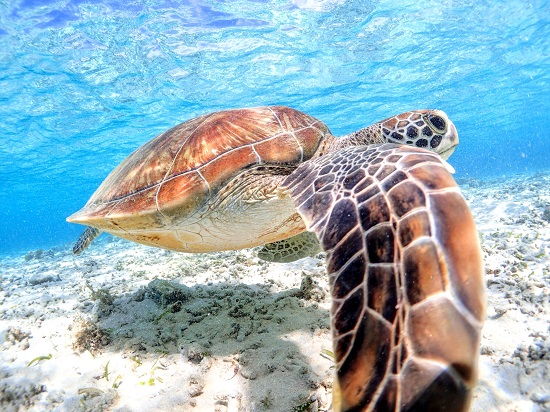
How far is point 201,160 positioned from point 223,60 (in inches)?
563

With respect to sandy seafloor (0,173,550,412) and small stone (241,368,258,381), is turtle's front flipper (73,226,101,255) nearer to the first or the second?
sandy seafloor (0,173,550,412)

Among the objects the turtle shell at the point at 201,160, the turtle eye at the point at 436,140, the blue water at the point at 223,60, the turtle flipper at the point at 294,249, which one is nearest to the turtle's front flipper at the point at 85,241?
the turtle shell at the point at 201,160

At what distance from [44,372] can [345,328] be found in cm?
317

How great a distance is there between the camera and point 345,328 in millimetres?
1350

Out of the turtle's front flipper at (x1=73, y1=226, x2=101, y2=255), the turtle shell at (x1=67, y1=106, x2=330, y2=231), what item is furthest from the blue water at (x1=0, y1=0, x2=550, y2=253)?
the turtle shell at (x1=67, y1=106, x2=330, y2=231)

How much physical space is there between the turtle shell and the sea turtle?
0.06 feet

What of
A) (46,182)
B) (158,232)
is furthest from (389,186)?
(46,182)

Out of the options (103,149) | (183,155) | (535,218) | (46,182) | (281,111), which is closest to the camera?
(183,155)

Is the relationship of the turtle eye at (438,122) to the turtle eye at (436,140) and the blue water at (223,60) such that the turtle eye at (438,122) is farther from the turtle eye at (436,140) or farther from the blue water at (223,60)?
the blue water at (223,60)

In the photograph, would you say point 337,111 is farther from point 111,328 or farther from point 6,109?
point 111,328

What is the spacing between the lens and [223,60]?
1568cm

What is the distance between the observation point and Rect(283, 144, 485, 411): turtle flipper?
3.76 ft

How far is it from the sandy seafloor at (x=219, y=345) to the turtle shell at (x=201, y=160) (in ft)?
3.92

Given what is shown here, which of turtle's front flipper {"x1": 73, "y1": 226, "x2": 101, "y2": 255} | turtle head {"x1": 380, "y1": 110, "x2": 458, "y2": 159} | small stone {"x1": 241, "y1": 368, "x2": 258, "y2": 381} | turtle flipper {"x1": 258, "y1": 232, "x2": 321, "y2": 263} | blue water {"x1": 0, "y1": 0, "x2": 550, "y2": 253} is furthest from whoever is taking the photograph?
blue water {"x1": 0, "y1": 0, "x2": 550, "y2": 253}
